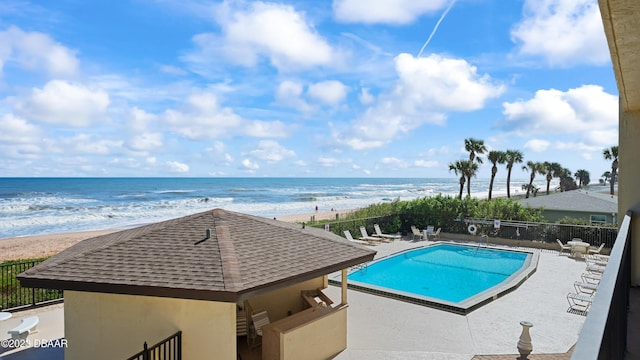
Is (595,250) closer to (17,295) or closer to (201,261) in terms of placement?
(201,261)

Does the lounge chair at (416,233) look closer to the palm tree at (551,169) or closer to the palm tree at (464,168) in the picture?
the palm tree at (464,168)

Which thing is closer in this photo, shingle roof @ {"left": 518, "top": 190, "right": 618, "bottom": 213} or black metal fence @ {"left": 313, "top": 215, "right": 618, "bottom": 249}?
black metal fence @ {"left": 313, "top": 215, "right": 618, "bottom": 249}

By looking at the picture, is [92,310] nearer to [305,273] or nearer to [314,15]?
[305,273]

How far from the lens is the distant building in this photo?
20812 mm

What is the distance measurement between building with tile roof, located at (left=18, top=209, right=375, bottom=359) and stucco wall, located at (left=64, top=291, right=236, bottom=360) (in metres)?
0.02

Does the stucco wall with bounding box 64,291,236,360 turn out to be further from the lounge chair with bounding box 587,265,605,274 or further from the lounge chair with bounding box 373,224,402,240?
the lounge chair with bounding box 373,224,402,240

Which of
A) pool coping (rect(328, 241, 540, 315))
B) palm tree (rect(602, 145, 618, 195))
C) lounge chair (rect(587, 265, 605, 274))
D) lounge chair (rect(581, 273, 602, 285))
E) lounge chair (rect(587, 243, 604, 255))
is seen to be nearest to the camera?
pool coping (rect(328, 241, 540, 315))

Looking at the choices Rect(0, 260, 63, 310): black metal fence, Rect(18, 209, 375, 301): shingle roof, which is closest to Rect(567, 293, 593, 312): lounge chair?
Rect(18, 209, 375, 301): shingle roof

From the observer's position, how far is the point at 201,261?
6125mm

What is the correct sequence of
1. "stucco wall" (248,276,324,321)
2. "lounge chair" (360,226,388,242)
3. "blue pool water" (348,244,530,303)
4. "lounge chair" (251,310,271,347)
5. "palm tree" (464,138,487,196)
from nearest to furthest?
"lounge chair" (251,310,271,347), "stucco wall" (248,276,324,321), "blue pool water" (348,244,530,303), "lounge chair" (360,226,388,242), "palm tree" (464,138,487,196)

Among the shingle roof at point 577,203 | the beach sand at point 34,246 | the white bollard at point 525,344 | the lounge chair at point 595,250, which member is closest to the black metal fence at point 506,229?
the lounge chair at point 595,250

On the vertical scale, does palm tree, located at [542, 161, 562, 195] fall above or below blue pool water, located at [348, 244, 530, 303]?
above

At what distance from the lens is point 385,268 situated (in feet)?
51.3

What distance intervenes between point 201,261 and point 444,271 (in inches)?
484
